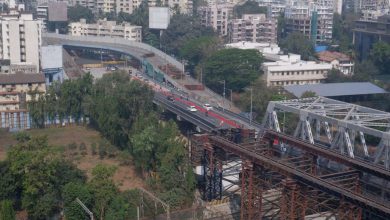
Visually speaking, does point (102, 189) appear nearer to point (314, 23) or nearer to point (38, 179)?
point (38, 179)

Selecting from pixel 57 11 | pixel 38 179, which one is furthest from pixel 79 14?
pixel 38 179

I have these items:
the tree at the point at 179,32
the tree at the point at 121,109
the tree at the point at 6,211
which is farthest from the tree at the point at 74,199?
the tree at the point at 179,32

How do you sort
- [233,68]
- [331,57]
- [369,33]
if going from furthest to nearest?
[369,33]
[331,57]
[233,68]

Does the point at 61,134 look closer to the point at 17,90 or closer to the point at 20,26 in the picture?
the point at 17,90

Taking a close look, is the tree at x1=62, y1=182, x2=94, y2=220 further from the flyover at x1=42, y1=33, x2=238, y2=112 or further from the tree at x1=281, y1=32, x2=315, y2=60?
the tree at x1=281, y1=32, x2=315, y2=60

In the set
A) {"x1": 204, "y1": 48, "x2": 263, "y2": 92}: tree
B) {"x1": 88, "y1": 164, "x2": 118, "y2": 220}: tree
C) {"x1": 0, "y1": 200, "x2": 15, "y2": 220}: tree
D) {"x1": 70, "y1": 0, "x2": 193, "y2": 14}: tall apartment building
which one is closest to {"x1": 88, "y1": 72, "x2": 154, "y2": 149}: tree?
{"x1": 88, "y1": 164, "x2": 118, "y2": 220}: tree

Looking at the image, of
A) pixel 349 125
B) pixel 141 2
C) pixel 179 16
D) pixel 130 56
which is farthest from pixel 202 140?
pixel 141 2
